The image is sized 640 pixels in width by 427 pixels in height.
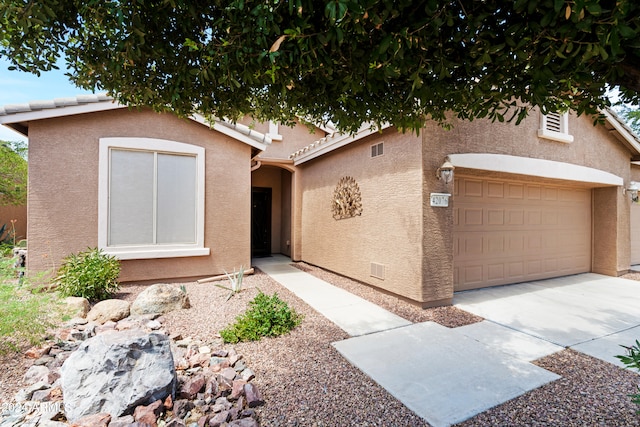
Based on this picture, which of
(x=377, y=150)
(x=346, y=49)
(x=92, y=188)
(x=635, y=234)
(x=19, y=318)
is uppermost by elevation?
(x=377, y=150)

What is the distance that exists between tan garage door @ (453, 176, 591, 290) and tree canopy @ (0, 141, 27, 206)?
13880 millimetres

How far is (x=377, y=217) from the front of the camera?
19.8ft

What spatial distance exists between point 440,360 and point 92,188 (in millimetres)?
6752

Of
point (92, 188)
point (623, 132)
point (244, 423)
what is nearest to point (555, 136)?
point (623, 132)

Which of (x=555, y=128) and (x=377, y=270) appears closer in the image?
(x=377, y=270)

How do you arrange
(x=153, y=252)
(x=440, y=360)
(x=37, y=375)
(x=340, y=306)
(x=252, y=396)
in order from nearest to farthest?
(x=252, y=396)
(x=37, y=375)
(x=440, y=360)
(x=340, y=306)
(x=153, y=252)

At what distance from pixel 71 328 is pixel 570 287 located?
926 cm

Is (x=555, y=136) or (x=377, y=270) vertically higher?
(x=555, y=136)

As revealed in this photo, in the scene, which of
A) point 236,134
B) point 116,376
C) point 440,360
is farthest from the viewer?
point 236,134

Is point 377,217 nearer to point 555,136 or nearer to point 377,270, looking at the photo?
point 377,270

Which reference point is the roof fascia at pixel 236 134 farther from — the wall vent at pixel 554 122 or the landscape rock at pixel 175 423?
the wall vent at pixel 554 122

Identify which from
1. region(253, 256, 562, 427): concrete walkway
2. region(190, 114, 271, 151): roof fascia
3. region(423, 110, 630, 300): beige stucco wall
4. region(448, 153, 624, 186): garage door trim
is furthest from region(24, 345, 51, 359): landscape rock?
region(448, 153, 624, 186): garage door trim

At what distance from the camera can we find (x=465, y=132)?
5328 mm

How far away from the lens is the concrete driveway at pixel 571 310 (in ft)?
12.8
